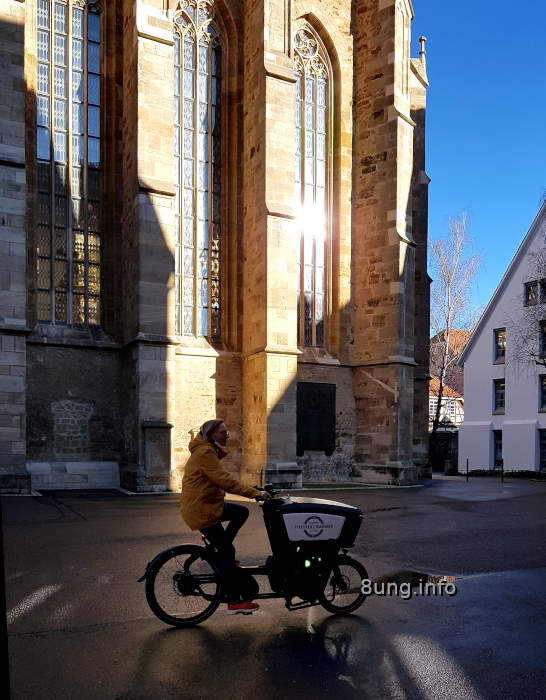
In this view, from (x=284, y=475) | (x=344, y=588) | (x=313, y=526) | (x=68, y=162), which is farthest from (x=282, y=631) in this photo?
(x=68, y=162)

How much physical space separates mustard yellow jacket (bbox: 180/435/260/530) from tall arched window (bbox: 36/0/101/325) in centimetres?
1277

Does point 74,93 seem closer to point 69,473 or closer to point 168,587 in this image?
point 69,473

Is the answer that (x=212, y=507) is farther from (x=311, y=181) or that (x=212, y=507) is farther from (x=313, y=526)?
(x=311, y=181)

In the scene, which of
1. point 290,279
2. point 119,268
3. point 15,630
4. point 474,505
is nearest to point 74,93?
point 119,268

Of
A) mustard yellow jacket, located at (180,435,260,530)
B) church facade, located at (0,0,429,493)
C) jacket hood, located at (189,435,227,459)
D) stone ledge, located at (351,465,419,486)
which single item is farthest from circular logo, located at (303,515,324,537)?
stone ledge, located at (351,465,419,486)

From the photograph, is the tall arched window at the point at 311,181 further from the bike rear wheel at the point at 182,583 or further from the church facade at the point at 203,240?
the bike rear wheel at the point at 182,583

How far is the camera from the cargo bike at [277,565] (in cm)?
510

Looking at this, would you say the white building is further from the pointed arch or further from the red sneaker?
the red sneaker

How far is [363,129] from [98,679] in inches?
740

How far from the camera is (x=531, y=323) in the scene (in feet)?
108

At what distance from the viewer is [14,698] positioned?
3768mm

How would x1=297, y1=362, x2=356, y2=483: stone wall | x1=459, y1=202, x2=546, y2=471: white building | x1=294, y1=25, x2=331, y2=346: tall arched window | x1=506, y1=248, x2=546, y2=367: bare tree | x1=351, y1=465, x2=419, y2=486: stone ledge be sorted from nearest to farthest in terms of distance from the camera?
x1=351, y1=465, x2=419, y2=486: stone ledge → x1=297, y1=362, x2=356, y2=483: stone wall → x1=294, y1=25, x2=331, y2=346: tall arched window → x1=506, y1=248, x2=546, y2=367: bare tree → x1=459, y1=202, x2=546, y2=471: white building

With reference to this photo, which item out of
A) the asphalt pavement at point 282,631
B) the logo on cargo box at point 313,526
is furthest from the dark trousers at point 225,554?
the logo on cargo box at point 313,526

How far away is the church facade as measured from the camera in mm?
15742
